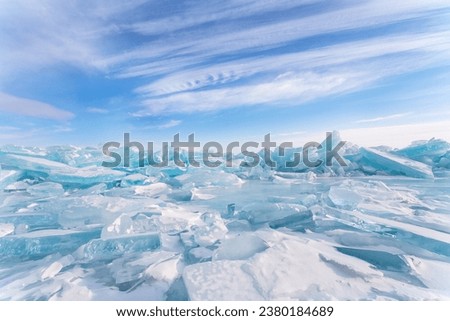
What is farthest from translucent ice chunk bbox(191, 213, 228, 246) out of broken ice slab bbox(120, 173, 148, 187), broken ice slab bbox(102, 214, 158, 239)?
broken ice slab bbox(120, 173, 148, 187)

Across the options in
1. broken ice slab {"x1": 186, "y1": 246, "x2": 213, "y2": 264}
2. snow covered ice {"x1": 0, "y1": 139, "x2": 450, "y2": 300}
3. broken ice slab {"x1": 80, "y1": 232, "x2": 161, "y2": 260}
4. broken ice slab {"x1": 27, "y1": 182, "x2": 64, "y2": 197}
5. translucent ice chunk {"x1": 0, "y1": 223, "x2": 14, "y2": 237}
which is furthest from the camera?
broken ice slab {"x1": 27, "y1": 182, "x2": 64, "y2": 197}

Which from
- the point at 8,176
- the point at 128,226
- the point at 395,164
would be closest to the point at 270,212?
the point at 128,226

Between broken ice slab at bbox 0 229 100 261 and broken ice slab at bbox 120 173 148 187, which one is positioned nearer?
broken ice slab at bbox 0 229 100 261

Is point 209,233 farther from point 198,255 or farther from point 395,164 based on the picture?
point 395,164

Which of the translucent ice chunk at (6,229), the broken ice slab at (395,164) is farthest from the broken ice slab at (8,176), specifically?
the broken ice slab at (395,164)

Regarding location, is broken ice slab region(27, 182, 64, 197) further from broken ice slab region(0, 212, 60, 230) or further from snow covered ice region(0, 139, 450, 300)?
broken ice slab region(0, 212, 60, 230)
